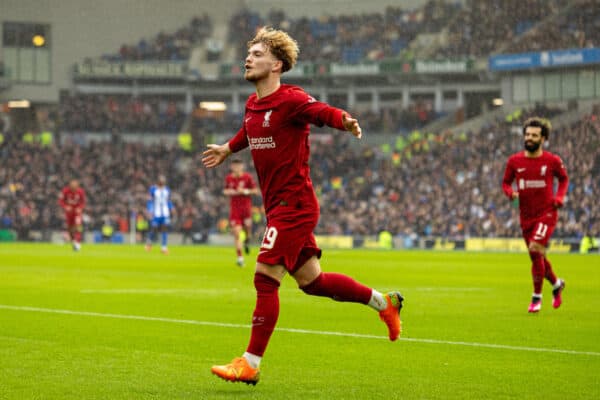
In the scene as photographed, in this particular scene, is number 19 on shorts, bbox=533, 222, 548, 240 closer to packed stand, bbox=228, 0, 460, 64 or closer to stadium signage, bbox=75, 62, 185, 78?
packed stand, bbox=228, 0, 460, 64

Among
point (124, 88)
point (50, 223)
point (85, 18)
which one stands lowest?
point (50, 223)

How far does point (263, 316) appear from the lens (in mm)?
8039

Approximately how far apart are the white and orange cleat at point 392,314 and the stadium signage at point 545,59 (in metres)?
48.3

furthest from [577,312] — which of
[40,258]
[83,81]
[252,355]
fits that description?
[83,81]

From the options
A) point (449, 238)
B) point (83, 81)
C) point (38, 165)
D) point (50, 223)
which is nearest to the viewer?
point (449, 238)

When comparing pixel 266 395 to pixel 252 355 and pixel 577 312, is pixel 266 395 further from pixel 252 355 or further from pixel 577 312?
pixel 577 312

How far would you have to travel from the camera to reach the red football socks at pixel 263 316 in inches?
314

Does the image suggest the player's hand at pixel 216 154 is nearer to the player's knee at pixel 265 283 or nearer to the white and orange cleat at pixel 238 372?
the player's knee at pixel 265 283

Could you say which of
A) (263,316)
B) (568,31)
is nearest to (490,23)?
(568,31)

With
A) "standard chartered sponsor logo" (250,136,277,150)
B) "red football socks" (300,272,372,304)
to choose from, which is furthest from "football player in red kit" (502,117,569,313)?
"standard chartered sponsor logo" (250,136,277,150)

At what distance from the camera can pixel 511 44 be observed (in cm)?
6062

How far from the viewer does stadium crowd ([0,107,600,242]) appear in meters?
47.1

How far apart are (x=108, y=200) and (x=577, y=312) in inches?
1855

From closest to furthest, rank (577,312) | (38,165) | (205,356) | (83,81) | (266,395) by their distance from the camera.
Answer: (266,395), (205,356), (577,312), (38,165), (83,81)
